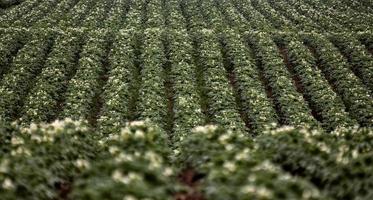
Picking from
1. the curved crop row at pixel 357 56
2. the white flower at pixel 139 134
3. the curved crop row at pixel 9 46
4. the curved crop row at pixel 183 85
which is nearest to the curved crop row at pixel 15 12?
the curved crop row at pixel 9 46

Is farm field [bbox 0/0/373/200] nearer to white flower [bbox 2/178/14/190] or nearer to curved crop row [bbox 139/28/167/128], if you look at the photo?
white flower [bbox 2/178/14/190]

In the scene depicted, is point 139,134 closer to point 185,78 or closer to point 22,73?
point 185,78

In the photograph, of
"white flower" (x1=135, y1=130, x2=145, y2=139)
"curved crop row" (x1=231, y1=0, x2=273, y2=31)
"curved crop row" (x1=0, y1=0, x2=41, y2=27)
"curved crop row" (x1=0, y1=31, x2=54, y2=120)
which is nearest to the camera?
"white flower" (x1=135, y1=130, x2=145, y2=139)

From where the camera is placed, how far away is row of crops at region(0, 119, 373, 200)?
10.9 metres

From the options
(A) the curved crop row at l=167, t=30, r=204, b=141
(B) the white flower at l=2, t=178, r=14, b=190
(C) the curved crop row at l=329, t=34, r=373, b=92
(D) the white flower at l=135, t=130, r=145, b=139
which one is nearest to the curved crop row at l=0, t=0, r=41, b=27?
(A) the curved crop row at l=167, t=30, r=204, b=141

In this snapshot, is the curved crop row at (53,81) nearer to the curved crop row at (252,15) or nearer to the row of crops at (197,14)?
the row of crops at (197,14)

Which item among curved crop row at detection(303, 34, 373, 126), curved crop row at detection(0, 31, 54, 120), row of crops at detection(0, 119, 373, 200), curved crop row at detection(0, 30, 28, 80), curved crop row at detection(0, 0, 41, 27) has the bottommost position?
curved crop row at detection(0, 0, 41, 27)

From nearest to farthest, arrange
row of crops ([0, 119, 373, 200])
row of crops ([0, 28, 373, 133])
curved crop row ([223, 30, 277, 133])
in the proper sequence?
row of crops ([0, 119, 373, 200]) < curved crop row ([223, 30, 277, 133]) < row of crops ([0, 28, 373, 133])

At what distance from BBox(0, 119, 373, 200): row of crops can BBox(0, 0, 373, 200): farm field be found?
4cm

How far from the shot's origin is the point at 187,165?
15281mm

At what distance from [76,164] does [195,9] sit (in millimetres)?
40192

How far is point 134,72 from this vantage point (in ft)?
116

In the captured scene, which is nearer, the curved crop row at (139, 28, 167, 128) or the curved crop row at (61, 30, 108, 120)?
the curved crop row at (139, 28, 167, 128)

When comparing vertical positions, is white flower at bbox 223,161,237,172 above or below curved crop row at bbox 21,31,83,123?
above
